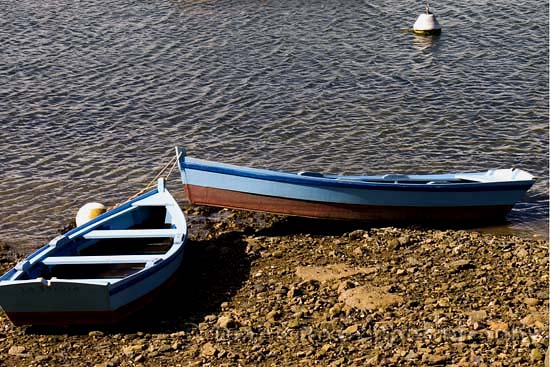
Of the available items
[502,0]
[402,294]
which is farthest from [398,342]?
[502,0]

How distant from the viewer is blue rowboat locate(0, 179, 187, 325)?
41.2ft

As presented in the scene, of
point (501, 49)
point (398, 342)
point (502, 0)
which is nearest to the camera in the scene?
point (398, 342)

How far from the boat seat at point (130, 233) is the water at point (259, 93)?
2.57 m

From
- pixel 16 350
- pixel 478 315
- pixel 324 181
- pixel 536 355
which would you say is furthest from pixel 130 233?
pixel 536 355

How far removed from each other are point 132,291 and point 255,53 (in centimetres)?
1555

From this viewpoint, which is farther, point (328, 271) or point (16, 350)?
point (328, 271)

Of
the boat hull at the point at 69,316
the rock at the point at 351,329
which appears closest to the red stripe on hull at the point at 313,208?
the boat hull at the point at 69,316

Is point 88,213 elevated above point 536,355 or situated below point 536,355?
above

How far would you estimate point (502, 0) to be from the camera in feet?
107

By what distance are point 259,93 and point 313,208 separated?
860cm

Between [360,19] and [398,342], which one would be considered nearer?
[398,342]

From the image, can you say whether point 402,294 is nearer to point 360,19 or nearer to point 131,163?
point 131,163

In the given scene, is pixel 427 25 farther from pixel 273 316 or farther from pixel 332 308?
pixel 273 316

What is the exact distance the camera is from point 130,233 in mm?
14492
